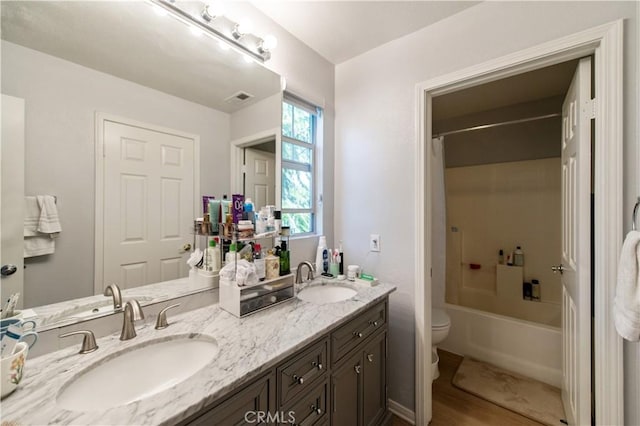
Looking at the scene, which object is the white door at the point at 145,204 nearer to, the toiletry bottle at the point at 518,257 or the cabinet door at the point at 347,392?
the cabinet door at the point at 347,392

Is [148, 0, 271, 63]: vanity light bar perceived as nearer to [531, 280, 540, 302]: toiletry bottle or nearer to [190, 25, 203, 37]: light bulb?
[190, 25, 203, 37]: light bulb

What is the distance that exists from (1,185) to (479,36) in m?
2.11

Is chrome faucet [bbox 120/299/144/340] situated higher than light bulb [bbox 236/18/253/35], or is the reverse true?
light bulb [bbox 236/18/253/35]

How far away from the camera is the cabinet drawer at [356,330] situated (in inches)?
43.0

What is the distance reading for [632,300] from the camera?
919mm

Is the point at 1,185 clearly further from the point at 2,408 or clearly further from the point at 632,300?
the point at 632,300

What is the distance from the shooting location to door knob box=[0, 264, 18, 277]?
0.76 metres

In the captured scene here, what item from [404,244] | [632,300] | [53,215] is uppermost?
[53,215]

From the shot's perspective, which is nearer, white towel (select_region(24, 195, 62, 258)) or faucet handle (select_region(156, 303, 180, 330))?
white towel (select_region(24, 195, 62, 258))

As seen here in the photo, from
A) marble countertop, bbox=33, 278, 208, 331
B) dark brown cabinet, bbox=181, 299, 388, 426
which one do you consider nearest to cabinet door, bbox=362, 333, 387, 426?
dark brown cabinet, bbox=181, 299, 388, 426

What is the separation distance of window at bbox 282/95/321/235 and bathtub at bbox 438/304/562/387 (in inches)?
66.0

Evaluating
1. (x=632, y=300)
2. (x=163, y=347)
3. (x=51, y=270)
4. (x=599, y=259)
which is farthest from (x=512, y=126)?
(x=51, y=270)

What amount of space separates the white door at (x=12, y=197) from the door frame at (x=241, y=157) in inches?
28.1

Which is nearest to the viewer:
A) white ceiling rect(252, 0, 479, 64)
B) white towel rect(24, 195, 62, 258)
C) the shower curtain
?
white towel rect(24, 195, 62, 258)
